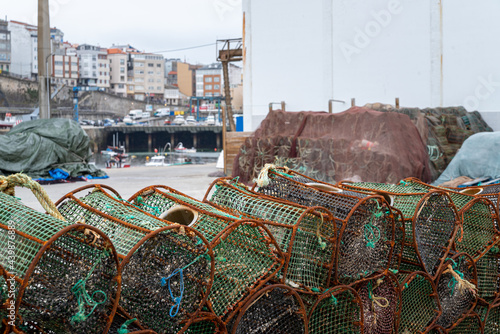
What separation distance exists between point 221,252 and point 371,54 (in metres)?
12.8

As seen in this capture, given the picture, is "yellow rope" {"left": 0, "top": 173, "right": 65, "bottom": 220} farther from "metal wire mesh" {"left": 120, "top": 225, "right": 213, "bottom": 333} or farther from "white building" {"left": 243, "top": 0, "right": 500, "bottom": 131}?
"white building" {"left": 243, "top": 0, "right": 500, "bottom": 131}

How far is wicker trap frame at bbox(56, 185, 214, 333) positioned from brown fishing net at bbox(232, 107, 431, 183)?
21.3 feet

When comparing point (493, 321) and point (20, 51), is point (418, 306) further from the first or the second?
point (20, 51)

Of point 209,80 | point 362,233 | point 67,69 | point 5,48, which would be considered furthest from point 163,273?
point 209,80

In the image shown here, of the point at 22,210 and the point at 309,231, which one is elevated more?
the point at 22,210

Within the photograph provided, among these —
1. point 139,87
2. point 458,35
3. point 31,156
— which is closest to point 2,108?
point 139,87

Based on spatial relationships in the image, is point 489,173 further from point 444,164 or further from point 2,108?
point 2,108

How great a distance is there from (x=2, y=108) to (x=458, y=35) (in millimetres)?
54153

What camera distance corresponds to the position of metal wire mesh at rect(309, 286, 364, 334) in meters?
2.43

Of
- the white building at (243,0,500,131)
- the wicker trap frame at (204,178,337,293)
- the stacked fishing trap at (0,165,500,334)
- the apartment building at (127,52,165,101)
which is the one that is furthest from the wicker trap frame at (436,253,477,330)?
the apartment building at (127,52,165,101)

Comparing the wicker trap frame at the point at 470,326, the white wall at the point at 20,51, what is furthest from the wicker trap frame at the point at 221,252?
the white wall at the point at 20,51

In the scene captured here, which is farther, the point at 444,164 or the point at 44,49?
the point at 44,49

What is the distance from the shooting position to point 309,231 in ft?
8.00

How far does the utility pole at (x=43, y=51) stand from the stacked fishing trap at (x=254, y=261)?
473 inches
